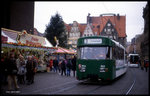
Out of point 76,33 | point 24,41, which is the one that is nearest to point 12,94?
point 24,41

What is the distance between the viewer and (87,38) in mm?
16625

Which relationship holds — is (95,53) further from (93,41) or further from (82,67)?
(82,67)

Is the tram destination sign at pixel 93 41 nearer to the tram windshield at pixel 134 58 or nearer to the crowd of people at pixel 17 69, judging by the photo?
the crowd of people at pixel 17 69

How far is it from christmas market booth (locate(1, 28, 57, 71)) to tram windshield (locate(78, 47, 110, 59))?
6.28 metres

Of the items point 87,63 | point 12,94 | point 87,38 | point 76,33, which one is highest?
point 76,33

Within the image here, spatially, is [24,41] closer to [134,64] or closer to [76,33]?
[134,64]

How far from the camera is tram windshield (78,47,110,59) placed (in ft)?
52.8

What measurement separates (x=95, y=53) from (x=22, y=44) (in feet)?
29.3

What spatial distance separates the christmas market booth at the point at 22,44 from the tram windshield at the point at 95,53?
6.28m

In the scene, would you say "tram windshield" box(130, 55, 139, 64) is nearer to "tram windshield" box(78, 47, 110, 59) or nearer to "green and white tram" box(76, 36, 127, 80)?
"green and white tram" box(76, 36, 127, 80)

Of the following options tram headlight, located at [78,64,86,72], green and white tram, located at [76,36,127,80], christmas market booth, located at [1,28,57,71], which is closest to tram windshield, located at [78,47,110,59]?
green and white tram, located at [76,36,127,80]

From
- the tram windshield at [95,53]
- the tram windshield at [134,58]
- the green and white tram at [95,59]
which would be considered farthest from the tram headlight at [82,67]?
the tram windshield at [134,58]

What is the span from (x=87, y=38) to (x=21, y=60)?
15.1 feet

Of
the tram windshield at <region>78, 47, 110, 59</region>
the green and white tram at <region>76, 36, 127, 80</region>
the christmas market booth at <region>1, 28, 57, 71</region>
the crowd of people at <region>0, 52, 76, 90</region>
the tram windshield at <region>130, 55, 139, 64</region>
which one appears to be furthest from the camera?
the tram windshield at <region>130, 55, 139, 64</region>
